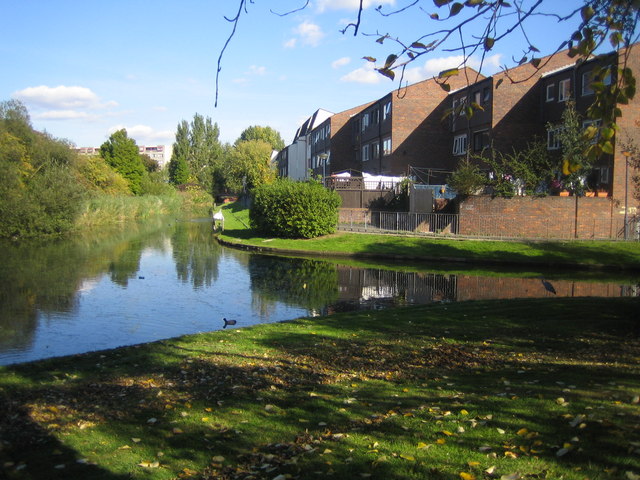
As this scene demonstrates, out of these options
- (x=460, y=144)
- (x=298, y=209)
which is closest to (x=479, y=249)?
(x=298, y=209)

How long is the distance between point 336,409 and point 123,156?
95.7 m

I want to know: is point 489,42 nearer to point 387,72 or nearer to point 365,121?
point 387,72

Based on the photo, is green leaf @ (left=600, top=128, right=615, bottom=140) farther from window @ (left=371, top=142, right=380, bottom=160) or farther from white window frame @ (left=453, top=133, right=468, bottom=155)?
window @ (left=371, top=142, right=380, bottom=160)

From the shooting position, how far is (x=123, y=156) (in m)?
94.6

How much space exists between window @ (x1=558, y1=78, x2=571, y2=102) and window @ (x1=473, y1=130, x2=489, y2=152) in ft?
19.8

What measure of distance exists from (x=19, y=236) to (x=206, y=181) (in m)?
71.1

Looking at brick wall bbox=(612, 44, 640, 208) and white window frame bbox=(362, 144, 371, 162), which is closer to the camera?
brick wall bbox=(612, 44, 640, 208)

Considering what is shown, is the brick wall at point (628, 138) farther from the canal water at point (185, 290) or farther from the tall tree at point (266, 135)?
the tall tree at point (266, 135)

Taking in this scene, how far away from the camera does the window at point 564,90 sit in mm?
37009

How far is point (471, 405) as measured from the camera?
19.2 ft

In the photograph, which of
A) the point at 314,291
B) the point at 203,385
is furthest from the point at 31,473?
the point at 314,291

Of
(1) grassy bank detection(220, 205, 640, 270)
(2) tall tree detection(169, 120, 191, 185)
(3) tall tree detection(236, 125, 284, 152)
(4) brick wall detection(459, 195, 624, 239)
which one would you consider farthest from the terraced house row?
(3) tall tree detection(236, 125, 284, 152)

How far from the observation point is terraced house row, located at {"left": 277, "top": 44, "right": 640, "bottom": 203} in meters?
33.5

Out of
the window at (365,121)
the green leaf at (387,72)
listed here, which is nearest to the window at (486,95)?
the window at (365,121)
